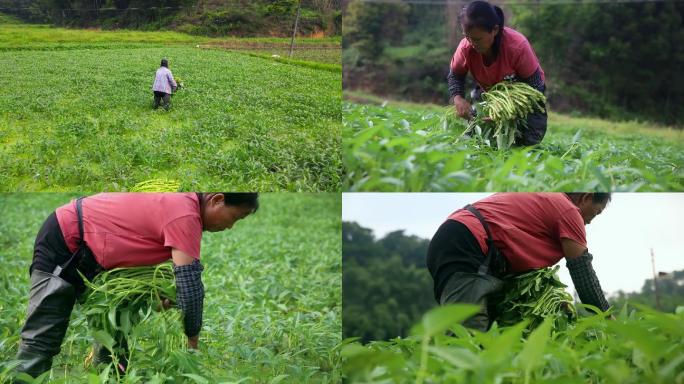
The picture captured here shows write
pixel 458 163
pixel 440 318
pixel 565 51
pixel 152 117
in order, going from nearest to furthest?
pixel 440 318 < pixel 458 163 < pixel 152 117 < pixel 565 51

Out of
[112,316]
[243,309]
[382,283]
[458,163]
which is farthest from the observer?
[243,309]

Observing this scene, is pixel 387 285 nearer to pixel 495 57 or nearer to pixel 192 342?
pixel 192 342

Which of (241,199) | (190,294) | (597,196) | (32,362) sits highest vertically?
(597,196)

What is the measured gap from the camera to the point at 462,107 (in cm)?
233

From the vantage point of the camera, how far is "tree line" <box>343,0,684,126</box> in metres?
2.59

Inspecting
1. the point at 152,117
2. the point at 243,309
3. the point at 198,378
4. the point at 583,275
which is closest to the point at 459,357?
the point at 198,378

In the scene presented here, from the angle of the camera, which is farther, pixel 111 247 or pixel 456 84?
pixel 456 84

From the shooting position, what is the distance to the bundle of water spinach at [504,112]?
221cm

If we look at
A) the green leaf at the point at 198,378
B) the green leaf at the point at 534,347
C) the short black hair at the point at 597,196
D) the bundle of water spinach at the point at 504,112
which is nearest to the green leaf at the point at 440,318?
the green leaf at the point at 534,347

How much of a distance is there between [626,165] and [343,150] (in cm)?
92

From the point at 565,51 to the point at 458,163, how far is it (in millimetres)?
1269

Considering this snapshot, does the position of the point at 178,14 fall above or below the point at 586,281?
above

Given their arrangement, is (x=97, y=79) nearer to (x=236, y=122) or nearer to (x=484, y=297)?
(x=236, y=122)

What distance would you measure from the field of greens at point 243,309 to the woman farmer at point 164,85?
83 cm
